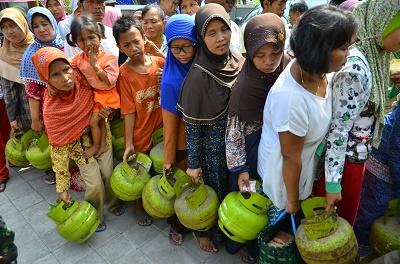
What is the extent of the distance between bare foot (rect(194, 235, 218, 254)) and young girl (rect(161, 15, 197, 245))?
2.14 ft

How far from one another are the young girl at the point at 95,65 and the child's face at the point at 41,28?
51 centimetres

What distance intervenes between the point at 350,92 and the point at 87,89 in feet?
6.77

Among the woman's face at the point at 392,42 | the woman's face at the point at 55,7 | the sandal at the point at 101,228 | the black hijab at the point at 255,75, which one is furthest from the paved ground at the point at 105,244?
the woman's face at the point at 55,7

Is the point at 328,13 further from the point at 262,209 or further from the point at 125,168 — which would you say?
the point at 125,168

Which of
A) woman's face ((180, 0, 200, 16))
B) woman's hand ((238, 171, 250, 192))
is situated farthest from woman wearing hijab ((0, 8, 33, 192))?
woman's hand ((238, 171, 250, 192))

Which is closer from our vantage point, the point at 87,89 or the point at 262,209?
the point at 262,209

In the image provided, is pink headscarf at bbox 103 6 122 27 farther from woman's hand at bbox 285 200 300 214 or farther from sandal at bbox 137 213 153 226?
woman's hand at bbox 285 200 300 214

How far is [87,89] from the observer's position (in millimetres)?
2705

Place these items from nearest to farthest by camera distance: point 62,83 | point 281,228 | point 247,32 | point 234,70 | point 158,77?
point 247,32
point 281,228
point 234,70
point 62,83
point 158,77

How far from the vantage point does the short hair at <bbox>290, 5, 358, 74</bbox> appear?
1.38m

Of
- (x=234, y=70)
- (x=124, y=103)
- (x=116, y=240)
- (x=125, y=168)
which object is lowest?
(x=116, y=240)

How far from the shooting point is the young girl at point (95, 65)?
257 cm

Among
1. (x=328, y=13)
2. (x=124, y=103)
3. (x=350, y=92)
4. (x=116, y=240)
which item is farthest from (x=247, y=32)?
(x=116, y=240)

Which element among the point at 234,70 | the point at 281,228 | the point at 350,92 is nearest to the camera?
the point at 350,92
